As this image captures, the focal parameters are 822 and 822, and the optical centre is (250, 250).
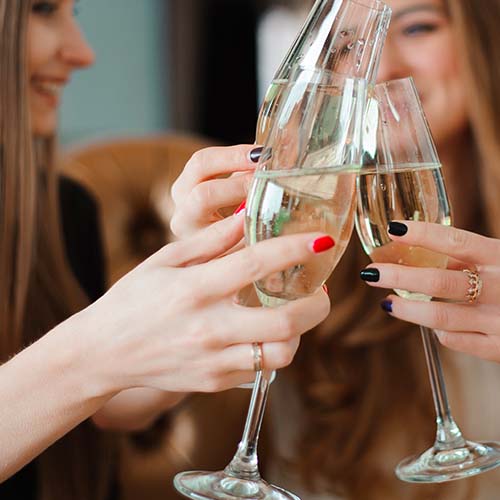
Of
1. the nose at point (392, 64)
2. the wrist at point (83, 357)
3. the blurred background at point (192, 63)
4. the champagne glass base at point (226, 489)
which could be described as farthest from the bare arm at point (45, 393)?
the blurred background at point (192, 63)

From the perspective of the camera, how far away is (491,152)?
1.60m

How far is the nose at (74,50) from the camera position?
141cm

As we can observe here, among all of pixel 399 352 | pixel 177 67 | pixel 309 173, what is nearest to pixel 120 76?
pixel 177 67

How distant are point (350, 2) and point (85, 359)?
1.23 feet

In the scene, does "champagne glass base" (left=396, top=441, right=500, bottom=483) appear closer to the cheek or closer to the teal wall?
the cheek

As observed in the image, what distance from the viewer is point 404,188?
77cm

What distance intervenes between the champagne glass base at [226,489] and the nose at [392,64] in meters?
1.03

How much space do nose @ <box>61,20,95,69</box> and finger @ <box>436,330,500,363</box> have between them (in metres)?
0.86

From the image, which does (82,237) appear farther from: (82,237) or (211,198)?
(211,198)

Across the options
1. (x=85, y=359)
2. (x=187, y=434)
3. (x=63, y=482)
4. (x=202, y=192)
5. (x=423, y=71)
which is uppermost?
(x=423, y=71)

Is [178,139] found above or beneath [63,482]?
above

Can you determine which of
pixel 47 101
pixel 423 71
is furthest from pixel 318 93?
pixel 423 71

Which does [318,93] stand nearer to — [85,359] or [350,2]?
[350,2]

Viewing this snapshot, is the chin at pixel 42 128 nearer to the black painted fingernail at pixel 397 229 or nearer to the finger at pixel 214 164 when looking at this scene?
the finger at pixel 214 164
